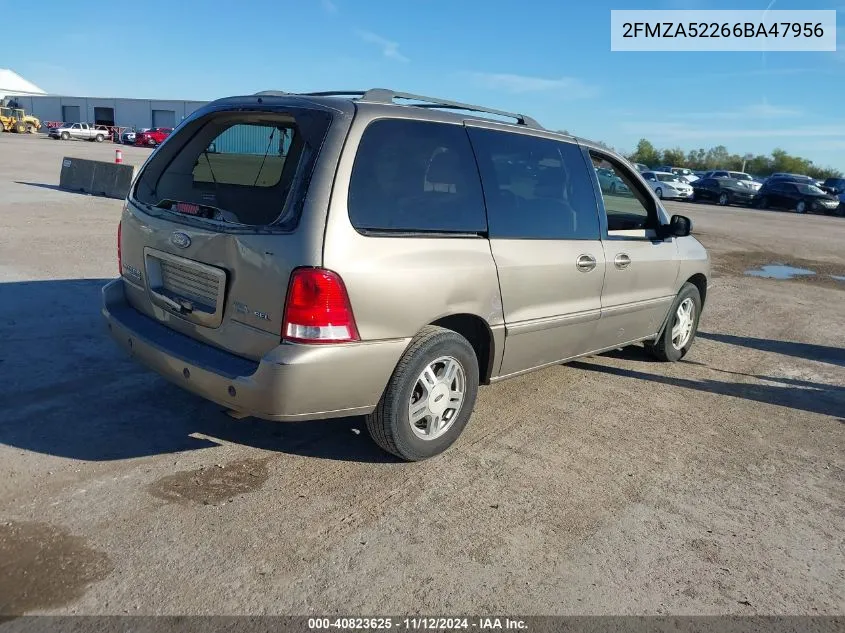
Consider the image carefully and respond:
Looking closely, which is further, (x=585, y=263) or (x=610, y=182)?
(x=610, y=182)

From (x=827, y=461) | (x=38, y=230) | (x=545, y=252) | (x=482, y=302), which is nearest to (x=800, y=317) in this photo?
(x=827, y=461)

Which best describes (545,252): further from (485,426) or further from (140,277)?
(140,277)

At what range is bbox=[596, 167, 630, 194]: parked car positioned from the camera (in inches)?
197

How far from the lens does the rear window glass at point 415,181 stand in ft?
11.0

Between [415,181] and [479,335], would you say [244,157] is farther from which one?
[479,335]

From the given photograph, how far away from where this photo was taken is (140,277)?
12.8 feet

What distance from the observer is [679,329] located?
616 cm

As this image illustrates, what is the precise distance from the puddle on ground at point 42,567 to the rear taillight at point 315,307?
4.07 feet

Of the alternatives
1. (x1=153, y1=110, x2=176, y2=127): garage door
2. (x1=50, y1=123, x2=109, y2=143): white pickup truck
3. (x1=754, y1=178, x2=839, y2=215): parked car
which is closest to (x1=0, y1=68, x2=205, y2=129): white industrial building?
Answer: (x1=153, y1=110, x2=176, y2=127): garage door

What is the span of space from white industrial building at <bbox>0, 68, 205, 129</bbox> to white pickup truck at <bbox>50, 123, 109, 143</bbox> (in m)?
11.3

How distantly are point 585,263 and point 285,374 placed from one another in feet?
7.84

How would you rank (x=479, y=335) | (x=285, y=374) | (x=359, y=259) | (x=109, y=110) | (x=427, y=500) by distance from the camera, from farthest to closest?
(x=109, y=110)
(x=479, y=335)
(x=427, y=500)
(x=359, y=259)
(x=285, y=374)

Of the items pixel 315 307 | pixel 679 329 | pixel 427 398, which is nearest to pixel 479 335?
pixel 427 398

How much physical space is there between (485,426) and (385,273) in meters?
1.58
